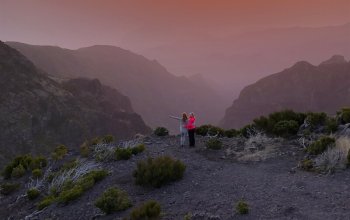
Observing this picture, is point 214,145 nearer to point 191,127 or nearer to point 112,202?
point 191,127

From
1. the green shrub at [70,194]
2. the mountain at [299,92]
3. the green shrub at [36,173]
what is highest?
the mountain at [299,92]

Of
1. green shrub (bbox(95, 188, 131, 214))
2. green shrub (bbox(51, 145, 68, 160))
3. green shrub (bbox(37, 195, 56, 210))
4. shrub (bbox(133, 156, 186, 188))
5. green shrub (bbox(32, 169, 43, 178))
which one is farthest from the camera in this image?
green shrub (bbox(51, 145, 68, 160))

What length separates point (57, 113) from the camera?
80.5 meters

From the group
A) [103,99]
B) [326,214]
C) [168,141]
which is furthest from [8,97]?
[326,214]

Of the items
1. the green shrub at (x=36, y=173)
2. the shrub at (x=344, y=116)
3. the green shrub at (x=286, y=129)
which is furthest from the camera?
the green shrub at (x=286, y=129)

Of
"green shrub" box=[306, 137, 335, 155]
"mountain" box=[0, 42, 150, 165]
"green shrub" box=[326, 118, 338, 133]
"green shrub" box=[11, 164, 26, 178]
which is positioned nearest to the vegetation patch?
"green shrub" box=[11, 164, 26, 178]

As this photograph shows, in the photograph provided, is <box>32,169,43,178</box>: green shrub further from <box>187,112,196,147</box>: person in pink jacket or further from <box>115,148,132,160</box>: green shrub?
<box>187,112,196,147</box>: person in pink jacket

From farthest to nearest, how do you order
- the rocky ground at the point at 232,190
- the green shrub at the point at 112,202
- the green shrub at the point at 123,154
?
1. the green shrub at the point at 123,154
2. the green shrub at the point at 112,202
3. the rocky ground at the point at 232,190

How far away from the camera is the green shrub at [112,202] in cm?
1176

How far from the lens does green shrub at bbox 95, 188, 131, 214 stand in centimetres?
1176

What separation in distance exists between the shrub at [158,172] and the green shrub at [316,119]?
814cm

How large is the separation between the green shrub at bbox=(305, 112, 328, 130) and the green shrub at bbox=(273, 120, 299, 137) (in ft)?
2.01

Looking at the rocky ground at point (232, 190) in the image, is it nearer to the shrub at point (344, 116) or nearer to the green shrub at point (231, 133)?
the shrub at point (344, 116)

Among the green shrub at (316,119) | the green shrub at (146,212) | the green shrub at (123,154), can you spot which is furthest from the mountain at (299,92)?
the green shrub at (146,212)
